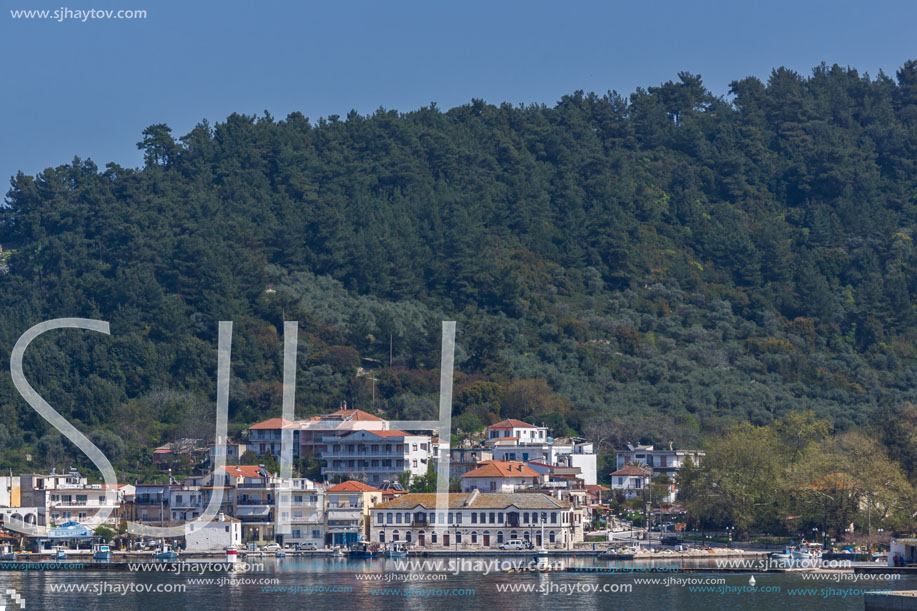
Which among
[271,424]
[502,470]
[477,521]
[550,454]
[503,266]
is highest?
[503,266]

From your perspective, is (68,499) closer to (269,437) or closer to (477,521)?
(269,437)

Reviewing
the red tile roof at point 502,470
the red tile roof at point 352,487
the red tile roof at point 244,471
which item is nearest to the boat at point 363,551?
the red tile roof at point 352,487

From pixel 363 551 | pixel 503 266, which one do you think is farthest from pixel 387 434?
pixel 503 266

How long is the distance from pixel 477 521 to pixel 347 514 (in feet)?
30.8

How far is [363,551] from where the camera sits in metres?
91.9

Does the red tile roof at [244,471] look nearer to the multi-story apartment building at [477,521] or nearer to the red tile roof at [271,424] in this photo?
the multi-story apartment building at [477,521]

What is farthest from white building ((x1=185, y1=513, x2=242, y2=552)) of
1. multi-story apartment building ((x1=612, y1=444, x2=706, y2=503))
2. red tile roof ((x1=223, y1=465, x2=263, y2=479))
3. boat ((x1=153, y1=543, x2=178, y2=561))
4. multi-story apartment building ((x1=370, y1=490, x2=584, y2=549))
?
multi-story apartment building ((x1=612, y1=444, x2=706, y2=503))

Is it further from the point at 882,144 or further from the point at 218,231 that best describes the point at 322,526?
the point at 882,144

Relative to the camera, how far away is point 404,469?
10812 centimetres

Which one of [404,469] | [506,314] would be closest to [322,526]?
[404,469]

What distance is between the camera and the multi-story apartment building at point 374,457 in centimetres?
10825

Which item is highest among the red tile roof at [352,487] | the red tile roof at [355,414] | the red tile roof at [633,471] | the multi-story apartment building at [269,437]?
the red tile roof at [355,414]

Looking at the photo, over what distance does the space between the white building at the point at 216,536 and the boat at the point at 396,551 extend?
9247 mm

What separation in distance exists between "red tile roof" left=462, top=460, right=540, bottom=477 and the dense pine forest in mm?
16197
